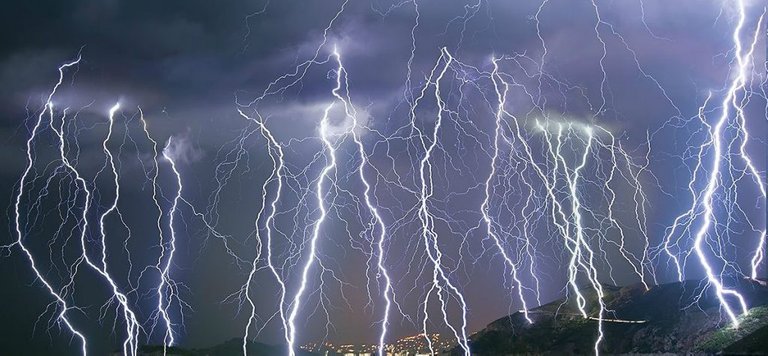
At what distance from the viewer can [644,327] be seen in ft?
189

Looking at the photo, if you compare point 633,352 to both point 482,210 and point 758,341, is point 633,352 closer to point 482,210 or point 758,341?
point 758,341

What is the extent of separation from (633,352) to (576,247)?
23.3 meters

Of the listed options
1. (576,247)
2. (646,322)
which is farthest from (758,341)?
(646,322)

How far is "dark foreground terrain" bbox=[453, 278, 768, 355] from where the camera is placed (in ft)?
146

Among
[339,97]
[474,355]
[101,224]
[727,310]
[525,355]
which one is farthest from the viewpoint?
[474,355]

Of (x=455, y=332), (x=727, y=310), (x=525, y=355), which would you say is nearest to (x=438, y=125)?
(x=455, y=332)

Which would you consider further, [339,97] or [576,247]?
[576,247]

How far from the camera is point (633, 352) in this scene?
2100 inches

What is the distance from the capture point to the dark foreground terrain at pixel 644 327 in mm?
44406

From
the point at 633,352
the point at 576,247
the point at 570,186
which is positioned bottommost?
the point at 633,352

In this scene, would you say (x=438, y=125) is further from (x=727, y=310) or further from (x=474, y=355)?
(x=474, y=355)

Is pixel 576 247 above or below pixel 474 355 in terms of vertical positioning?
above

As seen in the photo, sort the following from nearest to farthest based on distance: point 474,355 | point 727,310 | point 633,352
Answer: point 727,310, point 633,352, point 474,355

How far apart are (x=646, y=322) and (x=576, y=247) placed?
2822 centimetres
